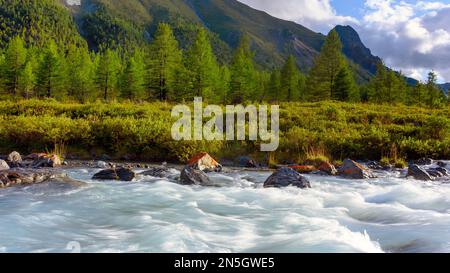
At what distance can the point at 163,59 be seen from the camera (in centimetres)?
4653

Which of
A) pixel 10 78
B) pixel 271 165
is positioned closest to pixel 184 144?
pixel 271 165

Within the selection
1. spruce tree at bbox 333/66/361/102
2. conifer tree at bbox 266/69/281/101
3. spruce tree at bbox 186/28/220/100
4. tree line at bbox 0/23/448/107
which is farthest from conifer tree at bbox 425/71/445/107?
spruce tree at bbox 186/28/220/100

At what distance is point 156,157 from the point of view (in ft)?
54.5

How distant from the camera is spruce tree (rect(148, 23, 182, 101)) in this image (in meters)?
46.3

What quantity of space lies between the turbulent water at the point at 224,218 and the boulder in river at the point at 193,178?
0.43 m

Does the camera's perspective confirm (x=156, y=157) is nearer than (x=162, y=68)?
Yes

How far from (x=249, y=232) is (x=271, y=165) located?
8.56 meters

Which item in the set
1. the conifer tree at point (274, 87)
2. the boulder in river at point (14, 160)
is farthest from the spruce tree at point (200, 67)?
the boulder in river at point (14, 160)

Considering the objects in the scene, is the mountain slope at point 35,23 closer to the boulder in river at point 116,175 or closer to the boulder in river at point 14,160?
the boulder in river at point 14,160

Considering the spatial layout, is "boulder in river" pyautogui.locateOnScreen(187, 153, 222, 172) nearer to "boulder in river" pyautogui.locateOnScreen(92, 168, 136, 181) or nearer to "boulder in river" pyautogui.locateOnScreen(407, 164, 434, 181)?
"boulder in river" pyautogui.locateOnScreen(92, 168, 136, 181)

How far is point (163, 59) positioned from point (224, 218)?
40257mm

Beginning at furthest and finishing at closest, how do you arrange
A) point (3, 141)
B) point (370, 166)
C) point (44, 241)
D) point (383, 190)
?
point (3, 141), point (370, 166), point (383, 190), point (44, 241)

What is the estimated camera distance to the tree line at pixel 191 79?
151 ft

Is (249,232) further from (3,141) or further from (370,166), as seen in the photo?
(3,141)
